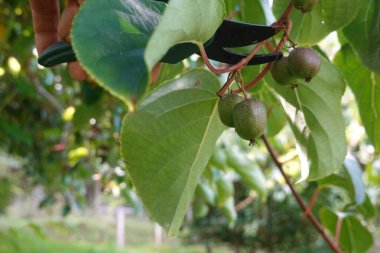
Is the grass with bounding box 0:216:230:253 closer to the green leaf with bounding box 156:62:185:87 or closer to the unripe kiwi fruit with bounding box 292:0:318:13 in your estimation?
the green leaf with bounding box 156:62:185:87

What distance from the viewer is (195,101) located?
0.68 m

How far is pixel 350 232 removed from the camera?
4.61ft

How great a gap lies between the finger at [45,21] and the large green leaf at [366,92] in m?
0.56

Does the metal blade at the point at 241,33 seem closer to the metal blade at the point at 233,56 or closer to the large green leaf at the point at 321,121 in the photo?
the metal blade at the point at 233,56

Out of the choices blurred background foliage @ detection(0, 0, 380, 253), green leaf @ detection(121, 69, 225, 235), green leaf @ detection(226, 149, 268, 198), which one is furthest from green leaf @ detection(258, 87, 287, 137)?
green leaf @ detection(226, 149, 268, 198)

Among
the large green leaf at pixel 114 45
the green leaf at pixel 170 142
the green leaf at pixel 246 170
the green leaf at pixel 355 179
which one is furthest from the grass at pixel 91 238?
the large green leaf at pixel 114 45

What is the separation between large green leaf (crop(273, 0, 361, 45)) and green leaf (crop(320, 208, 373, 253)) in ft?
2.50

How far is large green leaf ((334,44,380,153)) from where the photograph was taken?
900mm

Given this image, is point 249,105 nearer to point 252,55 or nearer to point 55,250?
point 252,55

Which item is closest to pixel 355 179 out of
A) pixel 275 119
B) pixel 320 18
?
pixel 275 119

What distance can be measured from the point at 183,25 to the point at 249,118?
153 mm

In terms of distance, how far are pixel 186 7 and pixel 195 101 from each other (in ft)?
0.83

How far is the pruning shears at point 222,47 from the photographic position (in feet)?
1.75

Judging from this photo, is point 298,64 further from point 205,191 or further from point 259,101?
point 205,191
